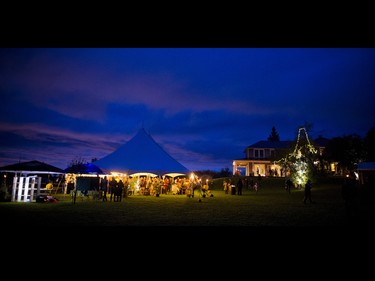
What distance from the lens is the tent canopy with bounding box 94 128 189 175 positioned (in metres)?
19.4

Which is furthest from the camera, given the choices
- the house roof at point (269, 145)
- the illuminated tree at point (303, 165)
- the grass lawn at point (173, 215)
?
the house roof at point (269, 145)

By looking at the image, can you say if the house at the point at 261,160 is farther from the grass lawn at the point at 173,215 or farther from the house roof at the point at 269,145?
the grass lawn at the point at 173,215

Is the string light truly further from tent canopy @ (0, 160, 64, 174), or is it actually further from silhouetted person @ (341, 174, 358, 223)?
tent canopy @ (0, 160, 64, 174)

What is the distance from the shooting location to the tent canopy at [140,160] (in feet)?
63.6

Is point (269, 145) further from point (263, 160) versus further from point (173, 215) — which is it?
point (173, 215)

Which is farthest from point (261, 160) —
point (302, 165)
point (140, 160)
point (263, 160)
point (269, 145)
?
point (140, 160)

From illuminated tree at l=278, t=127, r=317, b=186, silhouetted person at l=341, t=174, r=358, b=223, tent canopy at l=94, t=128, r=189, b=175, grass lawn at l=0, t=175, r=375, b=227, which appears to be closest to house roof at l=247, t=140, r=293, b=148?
illuminated tree at l=278, t=127, r=317, b=186

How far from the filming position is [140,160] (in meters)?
20.0

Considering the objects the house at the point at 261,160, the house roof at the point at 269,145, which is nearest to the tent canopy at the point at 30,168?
the house at the point at 261,160

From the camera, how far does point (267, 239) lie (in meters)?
4.56

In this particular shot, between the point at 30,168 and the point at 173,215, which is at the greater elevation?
the point at 30,168
